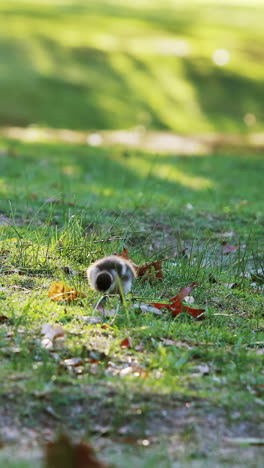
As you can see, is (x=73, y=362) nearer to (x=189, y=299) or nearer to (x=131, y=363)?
(x=131, y=363)

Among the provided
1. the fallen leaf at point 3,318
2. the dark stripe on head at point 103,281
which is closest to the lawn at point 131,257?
the fallen leaf at point 3,318

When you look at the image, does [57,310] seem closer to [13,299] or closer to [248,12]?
[13,299]

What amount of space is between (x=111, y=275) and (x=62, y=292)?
0.38 m

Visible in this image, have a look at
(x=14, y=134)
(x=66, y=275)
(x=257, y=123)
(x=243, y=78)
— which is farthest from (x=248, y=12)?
(x=66, y=275)

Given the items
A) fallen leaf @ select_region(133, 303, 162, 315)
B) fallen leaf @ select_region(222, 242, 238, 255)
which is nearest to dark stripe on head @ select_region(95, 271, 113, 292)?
fallen leaf @ select_region(133, 303, 162, 315)

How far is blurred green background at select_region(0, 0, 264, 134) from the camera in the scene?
15.7 m

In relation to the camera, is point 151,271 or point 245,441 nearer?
point 245,441

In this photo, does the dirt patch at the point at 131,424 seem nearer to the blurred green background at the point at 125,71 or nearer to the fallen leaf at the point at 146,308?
the fallen leaf at the point at 146,308

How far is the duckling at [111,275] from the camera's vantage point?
426 cm

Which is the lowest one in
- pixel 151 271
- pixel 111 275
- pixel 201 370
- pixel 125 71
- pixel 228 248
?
pixel 201 370

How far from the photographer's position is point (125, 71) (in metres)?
17.7

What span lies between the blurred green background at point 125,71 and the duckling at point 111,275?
11127 mm

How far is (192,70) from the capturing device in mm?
17938

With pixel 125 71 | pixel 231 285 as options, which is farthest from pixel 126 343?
pixel 125 71
